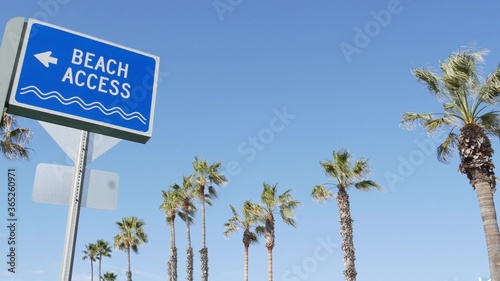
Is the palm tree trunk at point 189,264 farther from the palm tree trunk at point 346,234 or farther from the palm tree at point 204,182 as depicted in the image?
the palm tree trunk at point 346,234

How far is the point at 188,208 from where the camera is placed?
43.4m

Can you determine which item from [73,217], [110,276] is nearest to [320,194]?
[73,217]

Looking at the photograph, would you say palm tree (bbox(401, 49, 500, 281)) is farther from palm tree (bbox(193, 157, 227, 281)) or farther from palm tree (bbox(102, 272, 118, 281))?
palm tree (bbox(102, 272, 118, 281))

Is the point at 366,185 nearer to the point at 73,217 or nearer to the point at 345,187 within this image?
the point at 345,187

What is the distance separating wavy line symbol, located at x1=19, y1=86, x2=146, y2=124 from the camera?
270 centimetres

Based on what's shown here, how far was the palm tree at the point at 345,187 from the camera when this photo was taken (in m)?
25.0

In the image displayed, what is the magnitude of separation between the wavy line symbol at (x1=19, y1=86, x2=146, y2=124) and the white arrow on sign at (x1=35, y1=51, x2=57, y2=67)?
0.17m

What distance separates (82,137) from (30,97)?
445 mm

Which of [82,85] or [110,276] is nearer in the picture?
[82,85]

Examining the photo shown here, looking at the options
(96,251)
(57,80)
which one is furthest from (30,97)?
(96,251)

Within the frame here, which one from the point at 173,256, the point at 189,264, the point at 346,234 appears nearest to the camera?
the point at 346,234

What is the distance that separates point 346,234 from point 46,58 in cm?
2391

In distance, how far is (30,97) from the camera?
2678mm

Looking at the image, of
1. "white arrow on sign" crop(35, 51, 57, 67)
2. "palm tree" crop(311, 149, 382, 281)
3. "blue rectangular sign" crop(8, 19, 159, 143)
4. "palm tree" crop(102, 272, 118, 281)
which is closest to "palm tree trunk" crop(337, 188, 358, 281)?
"palm tree" crop(311, 149, 382, 281)
